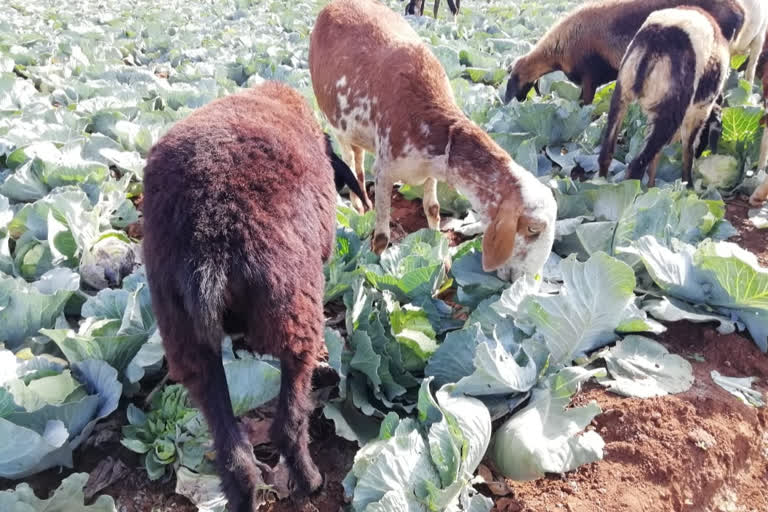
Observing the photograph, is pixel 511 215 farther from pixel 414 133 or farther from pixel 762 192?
pixel 762 192

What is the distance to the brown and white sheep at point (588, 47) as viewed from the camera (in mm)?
6395

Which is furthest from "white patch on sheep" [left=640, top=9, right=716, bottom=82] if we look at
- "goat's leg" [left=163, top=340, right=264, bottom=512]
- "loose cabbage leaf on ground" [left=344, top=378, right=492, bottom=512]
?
"goat's leg" [left=163, top=340, right=264, bottom=512]

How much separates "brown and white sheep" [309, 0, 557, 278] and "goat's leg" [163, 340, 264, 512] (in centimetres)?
154

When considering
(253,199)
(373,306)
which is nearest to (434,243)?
(373,306)

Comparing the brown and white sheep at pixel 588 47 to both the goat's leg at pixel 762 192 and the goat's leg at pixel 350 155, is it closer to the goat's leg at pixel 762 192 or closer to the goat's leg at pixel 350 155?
the goat's leg at pixel 762 192

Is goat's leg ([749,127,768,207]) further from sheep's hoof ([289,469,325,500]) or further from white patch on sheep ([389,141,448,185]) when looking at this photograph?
sheep's hoof ([289,469,325,500])

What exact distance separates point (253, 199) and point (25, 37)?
852cm

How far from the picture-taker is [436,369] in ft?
7.88

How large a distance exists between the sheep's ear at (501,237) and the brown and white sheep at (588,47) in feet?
13.1

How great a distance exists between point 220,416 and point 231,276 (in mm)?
447

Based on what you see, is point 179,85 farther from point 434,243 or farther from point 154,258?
point 154,258

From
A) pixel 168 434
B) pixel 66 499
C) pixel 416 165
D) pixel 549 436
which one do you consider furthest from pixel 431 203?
pixel 66 499

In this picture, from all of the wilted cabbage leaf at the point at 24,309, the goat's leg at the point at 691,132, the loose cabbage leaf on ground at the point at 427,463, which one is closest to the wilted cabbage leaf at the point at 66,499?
the loose cabbage leaf on ground at the point at 427,463

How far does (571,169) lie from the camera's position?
4.53 metres
